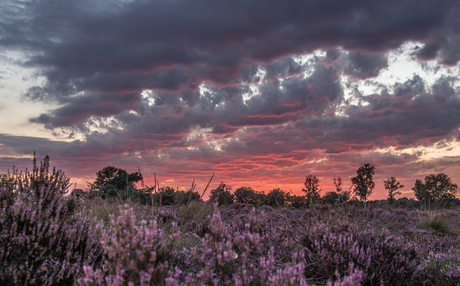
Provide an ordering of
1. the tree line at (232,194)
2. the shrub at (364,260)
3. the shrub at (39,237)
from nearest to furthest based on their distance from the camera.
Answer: the shrub at (39,237), the shrub at (364,260), the tree line at (232,194)

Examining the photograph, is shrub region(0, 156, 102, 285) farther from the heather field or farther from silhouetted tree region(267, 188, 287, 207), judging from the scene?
silhouetted tree region(267, 188, 287, 207)

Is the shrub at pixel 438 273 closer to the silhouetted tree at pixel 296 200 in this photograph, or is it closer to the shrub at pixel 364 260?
the shrub at pixel 364 260

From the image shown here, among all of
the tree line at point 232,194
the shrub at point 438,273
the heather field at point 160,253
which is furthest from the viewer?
the tree line at point 232,194

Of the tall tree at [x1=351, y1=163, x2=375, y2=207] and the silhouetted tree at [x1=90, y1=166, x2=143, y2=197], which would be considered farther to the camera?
the tall tree at [x1=351, y1=163, x2=375, y2=207]

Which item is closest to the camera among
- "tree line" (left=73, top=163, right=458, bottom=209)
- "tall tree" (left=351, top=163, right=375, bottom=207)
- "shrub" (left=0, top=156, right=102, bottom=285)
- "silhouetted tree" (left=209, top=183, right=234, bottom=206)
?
"shrub" (left=0, top=156, right=102, bottom=285)

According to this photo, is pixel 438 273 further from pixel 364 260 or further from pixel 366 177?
pixel 366 177

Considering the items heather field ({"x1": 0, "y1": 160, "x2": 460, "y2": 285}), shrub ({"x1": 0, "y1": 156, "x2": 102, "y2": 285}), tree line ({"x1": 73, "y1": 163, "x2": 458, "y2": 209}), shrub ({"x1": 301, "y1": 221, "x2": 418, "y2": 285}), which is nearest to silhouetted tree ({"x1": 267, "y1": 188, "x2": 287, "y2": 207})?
tree line ({"x1": 73, "y1": 163, "x2": 458, "y2": 209})

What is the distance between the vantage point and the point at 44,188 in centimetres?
348

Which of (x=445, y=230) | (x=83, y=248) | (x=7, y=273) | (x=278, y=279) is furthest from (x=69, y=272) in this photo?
(x=445, y=230)

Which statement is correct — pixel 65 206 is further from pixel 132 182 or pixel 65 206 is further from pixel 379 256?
pixel 132 182

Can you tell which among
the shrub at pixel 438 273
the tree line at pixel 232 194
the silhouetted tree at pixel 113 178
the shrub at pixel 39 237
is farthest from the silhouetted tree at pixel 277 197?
the shrub at pixel 39 237

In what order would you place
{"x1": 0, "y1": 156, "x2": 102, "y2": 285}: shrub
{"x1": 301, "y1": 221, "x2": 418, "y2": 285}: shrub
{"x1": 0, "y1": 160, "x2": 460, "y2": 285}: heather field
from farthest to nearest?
{"x1": 301, "y1": 221, "x2": 418, "y2": 285}: shrub
{"x1": 0, "y1": 156, "x2": 102, "y2": 285}: shrub
{"x1": 0, "y1": 160, "x2": 460, "y2": 285}: heather field

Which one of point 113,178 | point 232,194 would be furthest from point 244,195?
point 113,178

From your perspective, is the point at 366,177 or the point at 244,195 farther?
the point at 366,177
